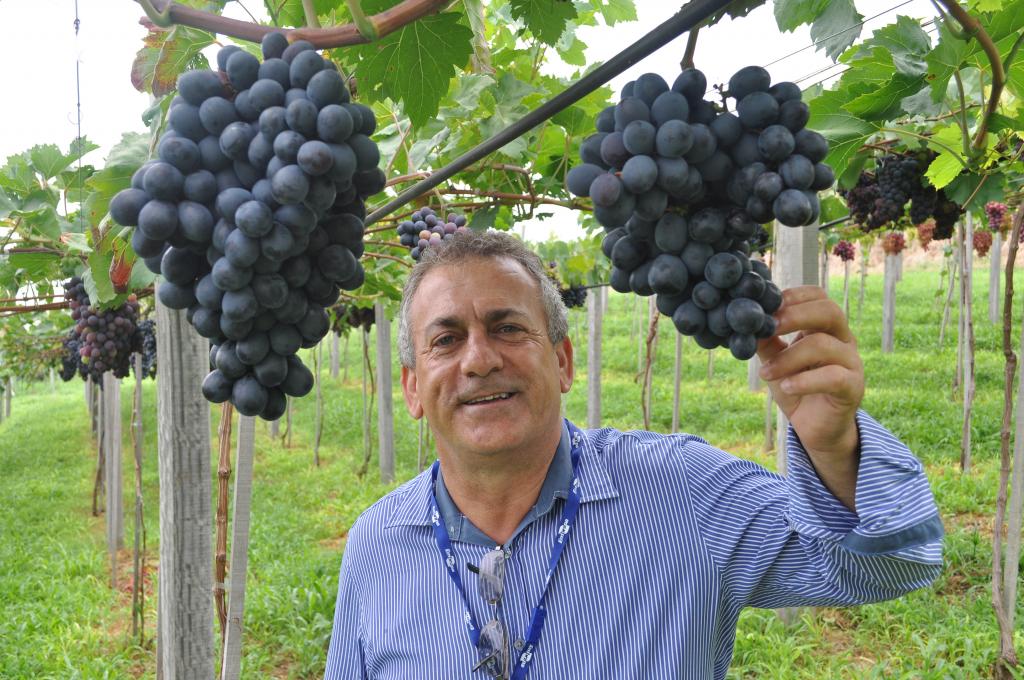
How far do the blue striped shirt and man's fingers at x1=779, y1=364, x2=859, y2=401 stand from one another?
19.8 inches

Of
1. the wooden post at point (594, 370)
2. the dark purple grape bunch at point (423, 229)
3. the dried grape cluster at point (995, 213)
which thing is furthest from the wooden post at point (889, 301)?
the dark purple grape bunch at point (423, 229)

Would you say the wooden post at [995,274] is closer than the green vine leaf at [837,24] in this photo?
No

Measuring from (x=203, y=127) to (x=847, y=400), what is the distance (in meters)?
0.87

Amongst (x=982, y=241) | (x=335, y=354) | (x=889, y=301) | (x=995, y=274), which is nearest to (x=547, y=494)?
(x=889, y=301)

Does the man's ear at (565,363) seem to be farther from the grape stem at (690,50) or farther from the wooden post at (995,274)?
the wooden post at (995,274)

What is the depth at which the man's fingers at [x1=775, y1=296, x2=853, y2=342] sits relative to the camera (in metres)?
0.95

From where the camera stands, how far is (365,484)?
32.3 ft

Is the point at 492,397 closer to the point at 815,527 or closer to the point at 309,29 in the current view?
the point at 815,527

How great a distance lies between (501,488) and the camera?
1.78 m

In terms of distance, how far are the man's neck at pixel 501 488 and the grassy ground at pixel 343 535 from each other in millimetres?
3297

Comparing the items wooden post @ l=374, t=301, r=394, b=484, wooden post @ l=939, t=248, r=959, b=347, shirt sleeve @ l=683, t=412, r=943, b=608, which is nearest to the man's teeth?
shirt sleeve @ l=683, t=412, r=943, b=608

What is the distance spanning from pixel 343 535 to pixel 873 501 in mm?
7651

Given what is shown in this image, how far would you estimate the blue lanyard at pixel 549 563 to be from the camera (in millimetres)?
1604

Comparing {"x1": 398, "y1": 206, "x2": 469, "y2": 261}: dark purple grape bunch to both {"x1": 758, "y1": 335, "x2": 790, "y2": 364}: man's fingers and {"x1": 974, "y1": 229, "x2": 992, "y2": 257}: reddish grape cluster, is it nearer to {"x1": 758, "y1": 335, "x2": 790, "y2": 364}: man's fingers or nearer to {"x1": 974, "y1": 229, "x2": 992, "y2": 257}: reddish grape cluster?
{"x1": 758, "y1": 335, "x2": 790, "y2": 364}: man's fingers
